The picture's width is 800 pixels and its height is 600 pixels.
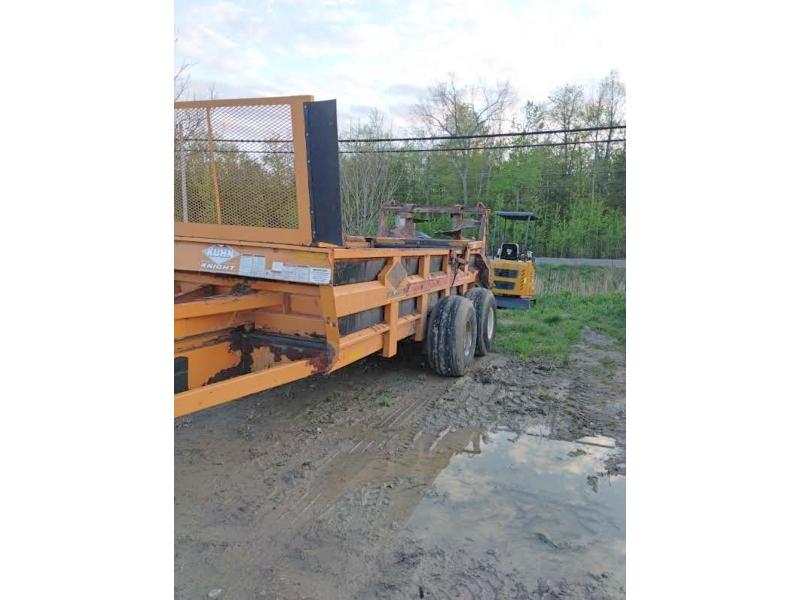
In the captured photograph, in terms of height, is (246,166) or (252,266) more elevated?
(246,166)

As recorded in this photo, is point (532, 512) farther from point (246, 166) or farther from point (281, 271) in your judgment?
point (246, 166)

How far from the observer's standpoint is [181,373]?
3.37 m

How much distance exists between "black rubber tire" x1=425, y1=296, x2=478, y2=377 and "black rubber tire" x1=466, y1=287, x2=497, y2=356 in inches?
41.0

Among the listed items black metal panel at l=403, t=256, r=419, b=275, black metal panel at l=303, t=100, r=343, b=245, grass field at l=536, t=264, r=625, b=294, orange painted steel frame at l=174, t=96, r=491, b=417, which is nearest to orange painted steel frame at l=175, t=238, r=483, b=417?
orange painted steel frame at l=174, t=96, r=491, b=417

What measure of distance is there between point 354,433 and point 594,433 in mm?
2167

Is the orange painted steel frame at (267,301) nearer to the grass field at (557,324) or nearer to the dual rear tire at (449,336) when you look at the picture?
the dual rear tire at (449,336)

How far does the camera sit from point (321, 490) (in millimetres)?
3586

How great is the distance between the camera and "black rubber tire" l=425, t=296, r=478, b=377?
20.0 feet

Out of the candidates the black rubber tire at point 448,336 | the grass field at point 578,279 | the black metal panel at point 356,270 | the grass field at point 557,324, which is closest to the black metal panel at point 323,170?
the black metal panel at point 356,270

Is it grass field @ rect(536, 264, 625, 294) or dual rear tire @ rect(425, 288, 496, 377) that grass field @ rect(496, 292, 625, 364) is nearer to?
dual rear tire @ rect(425, 288, 496, 377)

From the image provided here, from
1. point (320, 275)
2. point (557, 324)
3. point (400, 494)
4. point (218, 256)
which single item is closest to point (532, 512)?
point (400, 494)

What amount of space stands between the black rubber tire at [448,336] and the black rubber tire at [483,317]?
104 cm

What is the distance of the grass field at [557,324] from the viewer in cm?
812

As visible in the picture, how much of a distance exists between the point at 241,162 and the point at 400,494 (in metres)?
2.42
